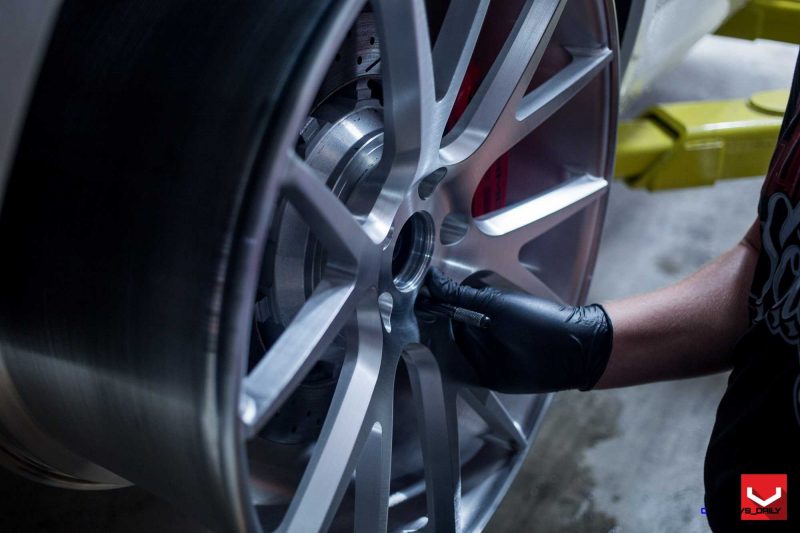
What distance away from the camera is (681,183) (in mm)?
1913

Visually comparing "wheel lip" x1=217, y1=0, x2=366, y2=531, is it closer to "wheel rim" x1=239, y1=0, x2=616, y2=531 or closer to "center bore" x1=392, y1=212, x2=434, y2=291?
"wheel rim" x1=239, y1=0, x2=616, y2=531

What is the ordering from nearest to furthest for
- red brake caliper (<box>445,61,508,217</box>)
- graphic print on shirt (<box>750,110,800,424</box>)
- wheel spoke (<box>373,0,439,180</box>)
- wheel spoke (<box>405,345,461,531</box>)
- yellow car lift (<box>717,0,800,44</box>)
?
1. wheel spoke (<box>373,0,439,180</box>)
2. graphic print on shirt (<box>750,110,800,424</box>)
3. wheel spoke (<box>405,345,461,531</box>)
4. red brake caliper (<box>445,61,508,217</box>)
5. yellow car lift (<box>717,0,800,44</box>)

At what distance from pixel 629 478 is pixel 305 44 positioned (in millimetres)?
1030

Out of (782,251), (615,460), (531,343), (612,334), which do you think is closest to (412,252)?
(531,343)

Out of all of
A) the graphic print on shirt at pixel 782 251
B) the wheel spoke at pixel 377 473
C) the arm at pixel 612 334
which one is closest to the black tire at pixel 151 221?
the wheel spoke at pixel 377 473

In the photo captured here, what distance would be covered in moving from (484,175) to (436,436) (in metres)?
0.40

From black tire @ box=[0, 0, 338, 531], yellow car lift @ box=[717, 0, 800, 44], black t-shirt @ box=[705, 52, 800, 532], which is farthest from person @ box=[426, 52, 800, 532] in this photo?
yellow car lift @ box=[717, 0, 800, 44]

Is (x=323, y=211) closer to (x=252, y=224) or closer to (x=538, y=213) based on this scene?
(x=252, y=224)

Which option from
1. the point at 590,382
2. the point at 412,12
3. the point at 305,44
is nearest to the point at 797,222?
the point at 590,382

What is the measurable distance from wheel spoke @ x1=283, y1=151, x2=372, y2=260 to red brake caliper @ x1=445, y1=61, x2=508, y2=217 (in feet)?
1.58

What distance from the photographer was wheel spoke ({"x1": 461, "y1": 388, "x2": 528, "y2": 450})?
1.27 meters

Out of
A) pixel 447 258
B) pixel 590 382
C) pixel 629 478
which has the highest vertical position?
pixel 447 258

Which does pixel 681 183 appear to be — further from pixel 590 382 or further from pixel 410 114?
pixel 410 114

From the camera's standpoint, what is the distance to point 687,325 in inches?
50.0
